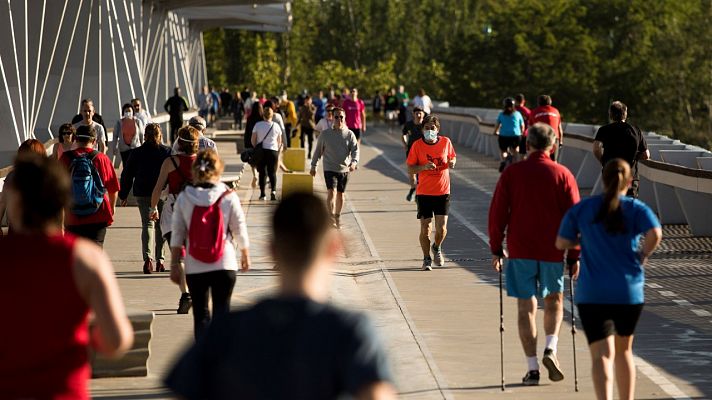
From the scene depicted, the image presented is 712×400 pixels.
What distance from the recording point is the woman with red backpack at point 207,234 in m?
10.4

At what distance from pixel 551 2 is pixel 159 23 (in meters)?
43.7

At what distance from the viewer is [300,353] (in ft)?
15.3

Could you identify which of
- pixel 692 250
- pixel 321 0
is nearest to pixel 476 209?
pixel 692 250

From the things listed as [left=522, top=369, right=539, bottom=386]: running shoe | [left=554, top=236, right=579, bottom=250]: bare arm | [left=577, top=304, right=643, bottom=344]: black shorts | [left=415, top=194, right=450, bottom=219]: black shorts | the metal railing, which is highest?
[left=554, top=236, right=579, bottom=250]: bare arm

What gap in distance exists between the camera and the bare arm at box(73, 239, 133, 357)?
543 cm

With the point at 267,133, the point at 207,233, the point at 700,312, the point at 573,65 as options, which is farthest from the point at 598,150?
the point at 573,65

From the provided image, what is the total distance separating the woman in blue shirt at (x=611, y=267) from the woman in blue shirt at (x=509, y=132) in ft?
73.4

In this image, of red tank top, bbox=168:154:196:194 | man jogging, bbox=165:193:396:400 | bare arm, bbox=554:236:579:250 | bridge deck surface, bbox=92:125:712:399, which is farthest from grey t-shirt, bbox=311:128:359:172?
man jogging, bbox=165:193:396:400

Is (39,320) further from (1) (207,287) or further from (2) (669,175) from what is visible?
(2) (669,175)

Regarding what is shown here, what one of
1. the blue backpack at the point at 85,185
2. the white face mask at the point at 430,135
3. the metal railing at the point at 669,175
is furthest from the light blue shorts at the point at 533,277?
the metal railing at the point at 669,175

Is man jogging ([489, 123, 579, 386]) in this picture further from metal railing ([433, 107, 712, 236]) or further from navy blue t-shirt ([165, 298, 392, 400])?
metal railing ([433, 107, 712, 236])

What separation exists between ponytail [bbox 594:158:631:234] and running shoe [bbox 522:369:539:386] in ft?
6.91

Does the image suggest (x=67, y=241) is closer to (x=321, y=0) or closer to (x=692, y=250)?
(x=692, y=250)

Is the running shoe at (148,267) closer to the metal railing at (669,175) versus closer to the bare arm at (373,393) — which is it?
the metal railing at (669,175)
